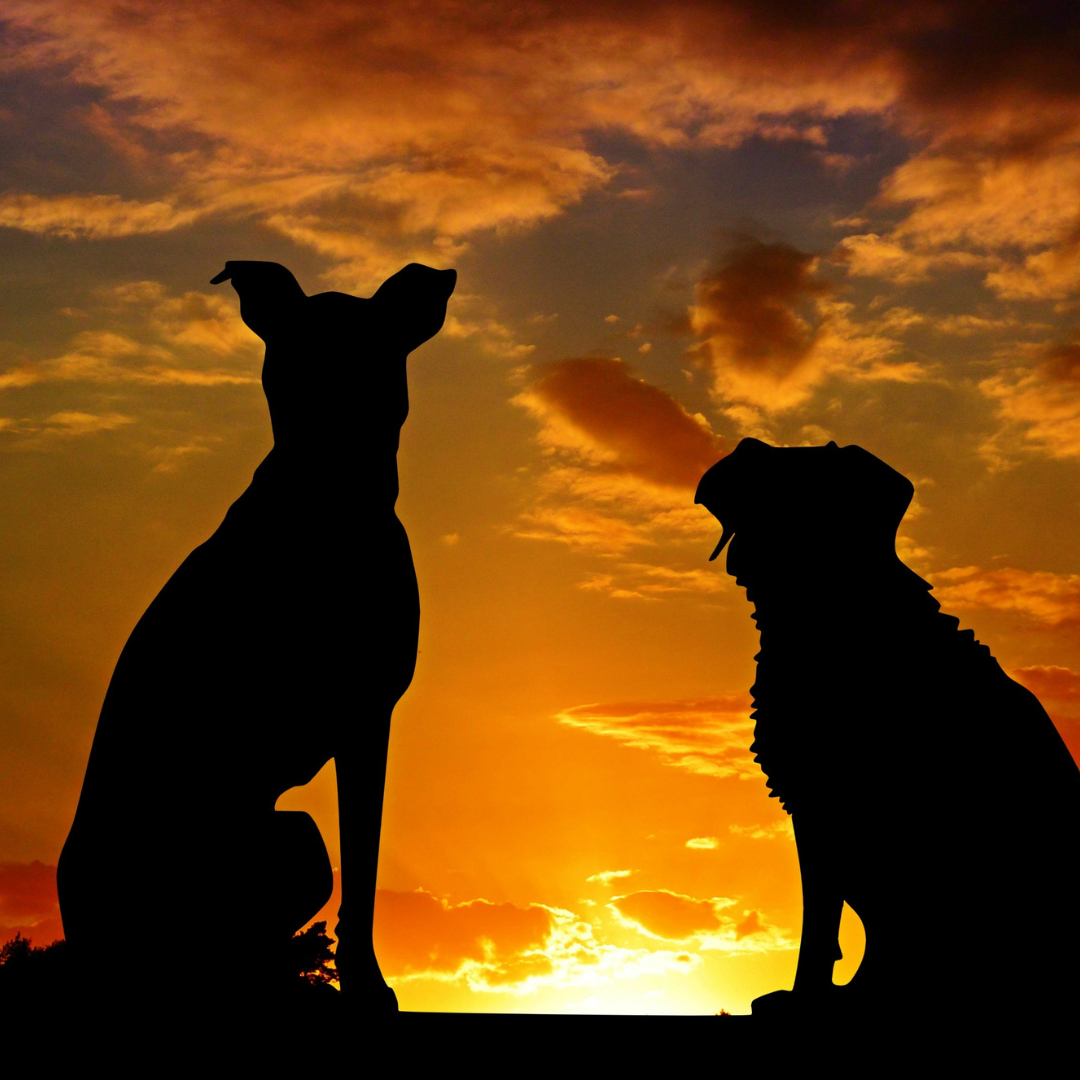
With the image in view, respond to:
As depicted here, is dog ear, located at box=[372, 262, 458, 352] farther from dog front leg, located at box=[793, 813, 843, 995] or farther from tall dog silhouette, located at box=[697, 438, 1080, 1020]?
dog front leg, located at box=[793, 813, 843, 995]

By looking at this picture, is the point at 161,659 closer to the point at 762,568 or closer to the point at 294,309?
the point at 294,309

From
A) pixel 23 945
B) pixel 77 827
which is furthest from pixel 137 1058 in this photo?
pixel 23 945

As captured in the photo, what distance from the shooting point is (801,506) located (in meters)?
4.78

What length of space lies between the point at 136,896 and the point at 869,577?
305 cm

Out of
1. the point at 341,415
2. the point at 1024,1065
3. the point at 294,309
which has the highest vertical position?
the point at 294,309

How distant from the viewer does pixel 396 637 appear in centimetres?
493

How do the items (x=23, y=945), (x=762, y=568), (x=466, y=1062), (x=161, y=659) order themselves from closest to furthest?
(x=466, y=1062)
(x=161, y=659)
(x=762, y=568)
(x=23, y=945)

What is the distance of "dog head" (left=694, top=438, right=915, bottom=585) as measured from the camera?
4.71 metres

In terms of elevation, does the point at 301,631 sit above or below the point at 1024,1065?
above

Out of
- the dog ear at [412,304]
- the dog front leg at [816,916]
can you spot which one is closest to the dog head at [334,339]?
the dog ear at [412,304]

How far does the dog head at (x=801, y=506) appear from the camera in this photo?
471 cm

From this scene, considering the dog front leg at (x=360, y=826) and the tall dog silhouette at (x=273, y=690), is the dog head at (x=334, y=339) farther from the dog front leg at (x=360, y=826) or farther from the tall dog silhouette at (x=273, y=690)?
the dog front leg at (x=360, y=826)

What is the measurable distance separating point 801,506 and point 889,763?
3.60ft

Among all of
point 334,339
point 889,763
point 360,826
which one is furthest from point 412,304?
point 889,763
